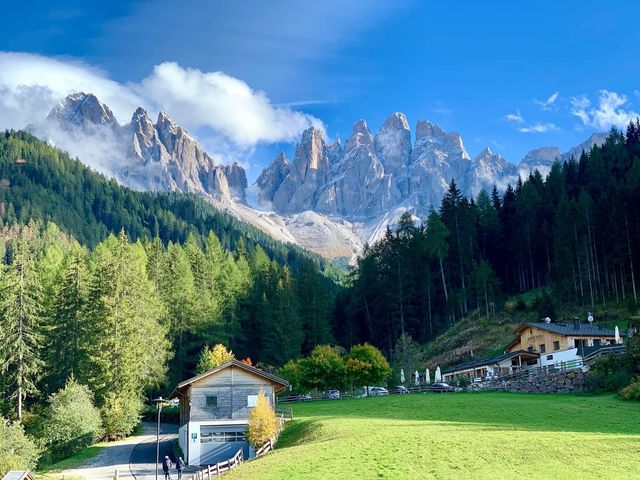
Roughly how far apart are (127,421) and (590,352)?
3751cm

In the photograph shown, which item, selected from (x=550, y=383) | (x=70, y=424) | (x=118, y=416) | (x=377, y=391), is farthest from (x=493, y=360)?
(x=70, y=424)

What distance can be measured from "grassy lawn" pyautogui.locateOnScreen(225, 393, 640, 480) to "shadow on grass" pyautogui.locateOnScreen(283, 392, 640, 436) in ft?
0.19

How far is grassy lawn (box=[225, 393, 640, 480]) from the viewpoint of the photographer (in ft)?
84.1

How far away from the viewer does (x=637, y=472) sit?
77.8 feet

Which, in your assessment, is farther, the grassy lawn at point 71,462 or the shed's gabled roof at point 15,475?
the grassy lawn at point 71,462

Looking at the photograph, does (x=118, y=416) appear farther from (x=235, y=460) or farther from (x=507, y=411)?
(x=507, y=411)

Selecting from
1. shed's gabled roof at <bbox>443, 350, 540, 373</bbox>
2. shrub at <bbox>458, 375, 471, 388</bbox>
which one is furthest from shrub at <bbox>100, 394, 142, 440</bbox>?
shed's gabled roof at <bbox>443, 350, 540, 373</bbox>

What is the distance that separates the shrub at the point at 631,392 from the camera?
133 feet

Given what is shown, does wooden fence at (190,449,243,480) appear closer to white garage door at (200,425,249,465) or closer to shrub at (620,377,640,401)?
white garage door at (200,425,249,465)

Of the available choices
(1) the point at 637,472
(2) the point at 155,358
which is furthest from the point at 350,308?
(1) the point at 637,472

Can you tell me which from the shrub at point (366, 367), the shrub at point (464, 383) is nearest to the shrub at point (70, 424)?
the shrub at point (366, 367)

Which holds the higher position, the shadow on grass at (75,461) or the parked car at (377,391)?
the parked car at (377,391)

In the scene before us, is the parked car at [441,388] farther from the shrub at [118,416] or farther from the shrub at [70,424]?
the shrub at [70,424]

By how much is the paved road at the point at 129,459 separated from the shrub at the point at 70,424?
6.34 feet
